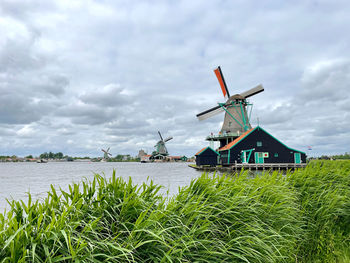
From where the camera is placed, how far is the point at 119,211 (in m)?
3.07

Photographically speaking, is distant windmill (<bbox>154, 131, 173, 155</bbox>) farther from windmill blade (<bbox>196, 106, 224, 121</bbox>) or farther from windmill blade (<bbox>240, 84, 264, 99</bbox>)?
windmill blade (<bbox>240, 84, 264, 99</bbox>)

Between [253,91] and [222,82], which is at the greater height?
[222,82]

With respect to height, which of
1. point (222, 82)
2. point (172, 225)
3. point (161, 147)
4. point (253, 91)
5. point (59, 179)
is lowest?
point (59, 179)

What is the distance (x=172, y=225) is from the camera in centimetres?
297

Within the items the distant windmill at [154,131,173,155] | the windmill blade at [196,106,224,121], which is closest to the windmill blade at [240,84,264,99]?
the windmill blade at [196,106,224,121]

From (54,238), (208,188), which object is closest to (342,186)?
(208,188)

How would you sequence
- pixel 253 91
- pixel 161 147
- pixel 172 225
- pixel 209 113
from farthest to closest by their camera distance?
1. pixel 161 147
2. pixel 209 113
3. pixel 253 91
4. pixel 172 225

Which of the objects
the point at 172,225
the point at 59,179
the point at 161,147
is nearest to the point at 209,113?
the point at 59,179

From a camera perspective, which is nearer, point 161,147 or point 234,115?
point 234,115

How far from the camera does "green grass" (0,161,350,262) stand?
2.20 meters

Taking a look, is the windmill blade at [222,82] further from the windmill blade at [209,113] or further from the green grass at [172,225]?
the green grass at [172,225]

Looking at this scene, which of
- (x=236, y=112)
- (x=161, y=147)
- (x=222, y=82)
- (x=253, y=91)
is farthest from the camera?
(x=161, y=147)

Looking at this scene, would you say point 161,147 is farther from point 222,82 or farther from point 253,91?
point 253,91

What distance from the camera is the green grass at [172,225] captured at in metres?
2.20
